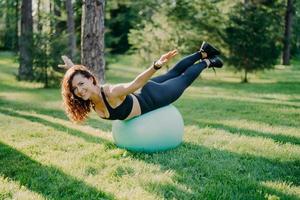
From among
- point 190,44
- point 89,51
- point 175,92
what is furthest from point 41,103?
point 190,44

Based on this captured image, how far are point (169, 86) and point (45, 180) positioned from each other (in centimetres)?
256

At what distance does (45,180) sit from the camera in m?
5.70

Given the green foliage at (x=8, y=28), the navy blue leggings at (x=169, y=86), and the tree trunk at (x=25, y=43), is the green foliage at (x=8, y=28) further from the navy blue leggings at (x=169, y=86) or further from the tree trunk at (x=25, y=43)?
the navy blue leggings at (x=169, y=86)

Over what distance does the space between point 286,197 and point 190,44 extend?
16504mm

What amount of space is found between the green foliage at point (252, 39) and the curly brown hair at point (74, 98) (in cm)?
1419

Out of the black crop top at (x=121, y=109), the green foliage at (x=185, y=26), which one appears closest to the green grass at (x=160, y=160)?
the black crop top at (x=121, y=109)

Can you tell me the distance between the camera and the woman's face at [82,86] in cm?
623

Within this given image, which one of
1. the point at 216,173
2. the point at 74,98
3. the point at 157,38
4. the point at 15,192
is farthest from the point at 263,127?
the point at 157,38

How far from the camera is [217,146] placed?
750cm

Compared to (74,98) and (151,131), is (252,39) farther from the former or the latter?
(74,98)

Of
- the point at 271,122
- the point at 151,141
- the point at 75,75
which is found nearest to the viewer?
the point at 75,75

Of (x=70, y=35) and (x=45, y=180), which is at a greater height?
(x=70, y=35)

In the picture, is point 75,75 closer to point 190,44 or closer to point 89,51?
point 89,51

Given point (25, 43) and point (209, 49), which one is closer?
point (209, 49)
